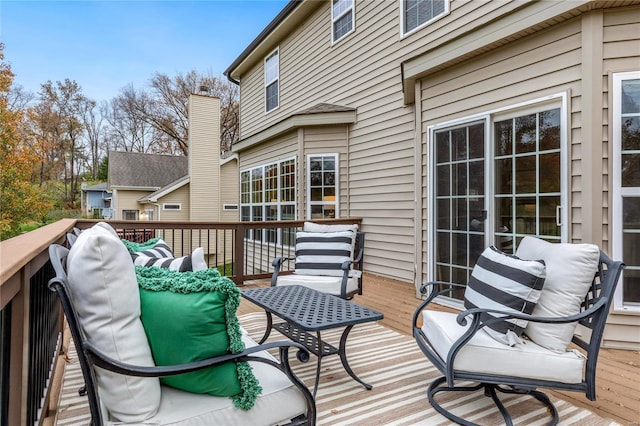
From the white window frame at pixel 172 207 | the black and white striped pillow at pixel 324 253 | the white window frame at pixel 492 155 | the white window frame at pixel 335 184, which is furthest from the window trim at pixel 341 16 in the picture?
the white window frame at pixel 172 207

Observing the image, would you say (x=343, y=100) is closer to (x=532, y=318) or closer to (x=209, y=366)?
(x=532, y=318)

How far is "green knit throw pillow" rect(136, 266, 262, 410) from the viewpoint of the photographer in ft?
4.22

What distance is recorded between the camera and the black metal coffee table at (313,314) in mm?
2121

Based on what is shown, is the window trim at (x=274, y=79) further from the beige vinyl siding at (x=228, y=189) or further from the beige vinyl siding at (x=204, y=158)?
the beige vinyl siding at (x=228, y=189)

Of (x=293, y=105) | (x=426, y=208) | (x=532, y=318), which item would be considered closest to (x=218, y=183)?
(x=293, y=105)

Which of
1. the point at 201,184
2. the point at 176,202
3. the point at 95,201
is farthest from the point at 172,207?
the point at 95,201

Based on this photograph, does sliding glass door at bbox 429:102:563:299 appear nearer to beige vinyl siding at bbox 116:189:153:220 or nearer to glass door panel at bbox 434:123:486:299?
glass door panel at bbox 434:123:486:299

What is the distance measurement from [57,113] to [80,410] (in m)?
24.9

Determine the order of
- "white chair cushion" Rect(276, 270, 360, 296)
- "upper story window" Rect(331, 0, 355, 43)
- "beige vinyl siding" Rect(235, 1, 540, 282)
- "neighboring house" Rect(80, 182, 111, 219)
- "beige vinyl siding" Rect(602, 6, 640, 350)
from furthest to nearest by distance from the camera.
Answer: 1. "neighboring house" Rect(80, 182, 111, 219)
2. "upper story window" Rect(331, 0, 355, 43)
3. "beige vinyl siding" Rect(235, 1, 540, 282)
4. "white chair cushion" Rect(276, 270, 360, 296)
5. "beige vinyl siding" Rect(602, 6, 640, 350)

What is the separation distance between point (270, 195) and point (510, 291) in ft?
22.3

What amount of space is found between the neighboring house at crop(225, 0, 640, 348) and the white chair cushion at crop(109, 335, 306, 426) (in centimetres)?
284

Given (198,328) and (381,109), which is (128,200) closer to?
(381,109)

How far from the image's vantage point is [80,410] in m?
2.12

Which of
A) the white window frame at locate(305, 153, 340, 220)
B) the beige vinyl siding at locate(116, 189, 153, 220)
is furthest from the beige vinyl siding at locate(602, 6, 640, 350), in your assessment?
the beige vinyl siding at locate(116, 189, 153, 220)
